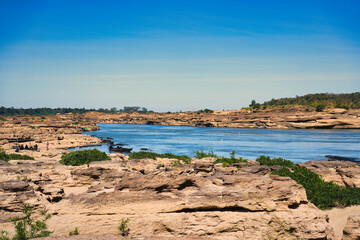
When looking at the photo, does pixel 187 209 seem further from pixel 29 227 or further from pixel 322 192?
pixel 322 192

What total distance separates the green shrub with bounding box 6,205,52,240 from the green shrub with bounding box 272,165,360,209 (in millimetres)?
13586

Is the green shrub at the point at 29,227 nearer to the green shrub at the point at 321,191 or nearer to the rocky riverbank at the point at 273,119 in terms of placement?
the green shrub at the point at 321,191

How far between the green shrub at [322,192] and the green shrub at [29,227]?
13.6 meters

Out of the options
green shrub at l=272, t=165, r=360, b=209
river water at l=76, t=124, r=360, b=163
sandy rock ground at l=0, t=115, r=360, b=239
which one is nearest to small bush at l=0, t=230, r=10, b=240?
sandy rock ground at l=0, t=115, r=360, b=239

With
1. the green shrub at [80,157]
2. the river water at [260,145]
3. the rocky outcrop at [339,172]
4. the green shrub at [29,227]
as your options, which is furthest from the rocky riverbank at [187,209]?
the river water at [260,145]

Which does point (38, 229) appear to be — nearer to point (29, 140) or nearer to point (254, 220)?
point (254, 220)

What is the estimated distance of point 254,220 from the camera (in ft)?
33.8

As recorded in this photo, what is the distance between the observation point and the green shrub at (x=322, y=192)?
53.9 feet

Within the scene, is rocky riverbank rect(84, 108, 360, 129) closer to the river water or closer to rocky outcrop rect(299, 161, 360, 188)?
the river water

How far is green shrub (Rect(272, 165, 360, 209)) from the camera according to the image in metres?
16.4

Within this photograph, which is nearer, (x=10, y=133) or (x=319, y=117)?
(x=10, y=133)

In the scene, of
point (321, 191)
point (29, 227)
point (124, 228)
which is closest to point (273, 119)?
point (321, 191)

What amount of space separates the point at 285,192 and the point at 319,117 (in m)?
114

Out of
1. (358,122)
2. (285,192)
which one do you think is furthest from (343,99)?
(285,192)
